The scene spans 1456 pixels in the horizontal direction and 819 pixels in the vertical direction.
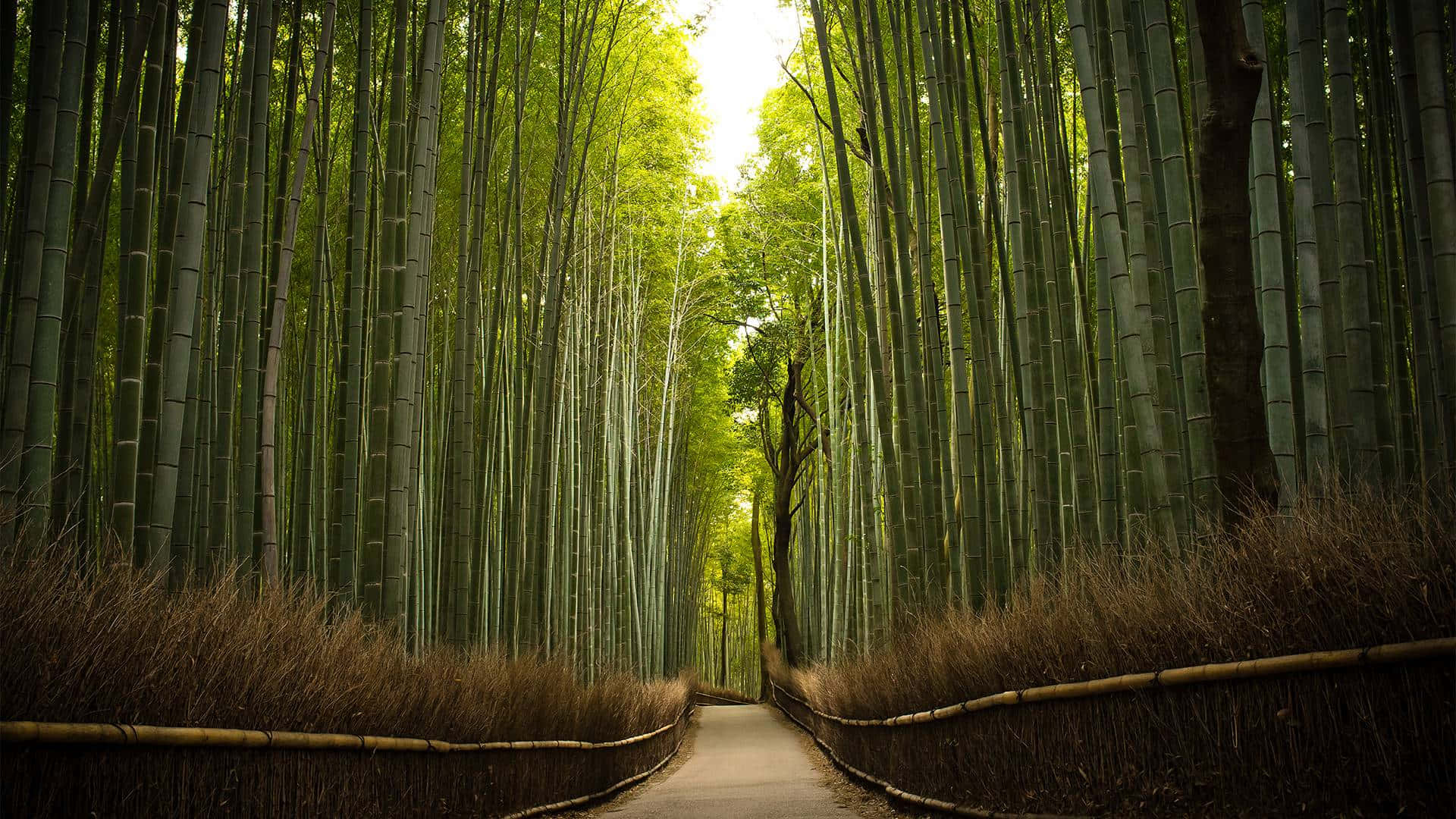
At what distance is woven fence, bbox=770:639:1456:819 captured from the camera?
5.20 ft

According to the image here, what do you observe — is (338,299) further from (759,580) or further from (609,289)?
(759,580)

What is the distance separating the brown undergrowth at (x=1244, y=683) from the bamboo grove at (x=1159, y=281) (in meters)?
0.28

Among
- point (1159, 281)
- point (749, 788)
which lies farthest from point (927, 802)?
point (1159, 281)

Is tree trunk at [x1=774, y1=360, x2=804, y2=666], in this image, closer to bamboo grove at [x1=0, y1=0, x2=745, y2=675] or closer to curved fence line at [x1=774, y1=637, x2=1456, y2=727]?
bamboo grove at [x1=0, y1=0, x2=745, y2=675]

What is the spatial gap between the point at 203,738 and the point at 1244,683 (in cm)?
202

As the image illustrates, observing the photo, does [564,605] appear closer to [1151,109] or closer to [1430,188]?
[1151,109]

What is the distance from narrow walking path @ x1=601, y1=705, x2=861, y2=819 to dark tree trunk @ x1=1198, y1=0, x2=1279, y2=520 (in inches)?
85.0

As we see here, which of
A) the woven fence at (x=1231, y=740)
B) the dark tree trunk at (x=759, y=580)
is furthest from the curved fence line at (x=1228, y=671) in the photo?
the dark tree trunk at (x=759, y=580)

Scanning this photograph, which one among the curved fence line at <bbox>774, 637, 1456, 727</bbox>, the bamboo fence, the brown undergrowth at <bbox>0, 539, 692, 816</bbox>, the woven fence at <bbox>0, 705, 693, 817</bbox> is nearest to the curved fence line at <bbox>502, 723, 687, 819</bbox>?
the woven fence at <bbox>0, 705, 693, 817</bbox>

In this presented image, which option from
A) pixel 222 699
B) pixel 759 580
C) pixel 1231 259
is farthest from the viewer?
pixel 759 580

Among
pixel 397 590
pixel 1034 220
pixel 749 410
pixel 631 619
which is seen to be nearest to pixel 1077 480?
pixel 1034 220

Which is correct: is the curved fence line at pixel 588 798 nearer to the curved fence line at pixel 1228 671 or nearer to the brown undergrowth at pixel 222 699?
the brown undergrowth at pixel 222 699

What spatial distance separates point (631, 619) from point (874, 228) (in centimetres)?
473

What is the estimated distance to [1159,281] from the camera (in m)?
3.21
